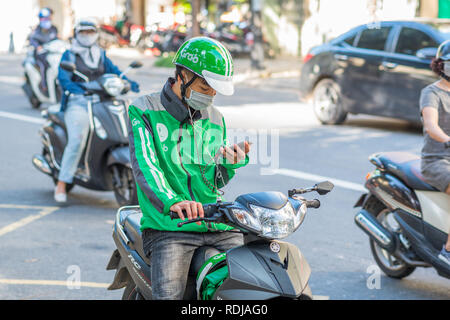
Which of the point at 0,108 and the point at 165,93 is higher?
the point at 165,93

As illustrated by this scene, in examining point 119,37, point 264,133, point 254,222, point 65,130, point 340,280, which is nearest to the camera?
point 254,222

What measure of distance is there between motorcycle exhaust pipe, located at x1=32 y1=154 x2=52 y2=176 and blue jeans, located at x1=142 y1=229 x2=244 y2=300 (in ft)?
15.8

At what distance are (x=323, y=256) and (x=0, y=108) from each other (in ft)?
33.1

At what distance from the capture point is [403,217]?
17.9ft

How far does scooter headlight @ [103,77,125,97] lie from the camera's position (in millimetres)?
7609

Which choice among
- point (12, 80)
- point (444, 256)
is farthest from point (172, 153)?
point (12, 80)

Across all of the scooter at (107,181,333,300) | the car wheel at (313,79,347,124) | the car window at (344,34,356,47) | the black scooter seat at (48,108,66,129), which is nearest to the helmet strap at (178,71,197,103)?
the scooter at (107,181,333,300)

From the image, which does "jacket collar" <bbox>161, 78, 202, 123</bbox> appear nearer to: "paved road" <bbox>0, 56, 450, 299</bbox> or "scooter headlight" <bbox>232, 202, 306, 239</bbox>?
"scooter headlight" <bbox>232, 202, 306, 239</bbox>

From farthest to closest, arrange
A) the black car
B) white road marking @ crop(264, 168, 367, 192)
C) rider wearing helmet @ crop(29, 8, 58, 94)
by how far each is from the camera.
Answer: rider wearing helmet @ crop(29, 8, 58, 94) → the black car → white road marking @ crop(264, 168, 367, 192)

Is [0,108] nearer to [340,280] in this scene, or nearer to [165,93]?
[340,280]

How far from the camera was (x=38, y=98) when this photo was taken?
48.4ft
